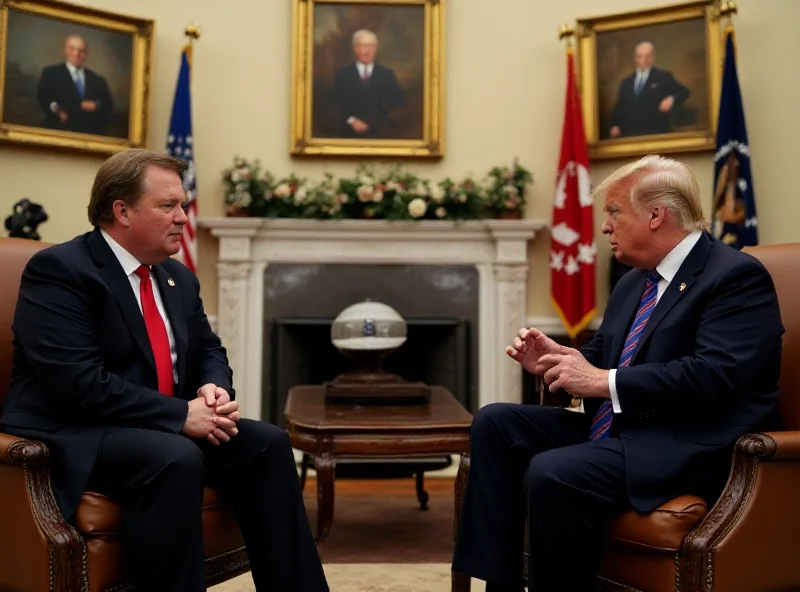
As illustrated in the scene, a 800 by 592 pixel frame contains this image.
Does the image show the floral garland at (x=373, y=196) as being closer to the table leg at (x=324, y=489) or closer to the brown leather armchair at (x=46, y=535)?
the table leg at (x=324, y=489)

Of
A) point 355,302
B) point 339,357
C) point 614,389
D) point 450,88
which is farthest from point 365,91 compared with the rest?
point 614,389

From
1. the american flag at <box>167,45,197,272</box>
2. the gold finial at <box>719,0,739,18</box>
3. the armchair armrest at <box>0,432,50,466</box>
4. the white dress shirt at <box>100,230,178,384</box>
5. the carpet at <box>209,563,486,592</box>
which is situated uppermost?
the gold finial at <box>719,0,739,18</box>

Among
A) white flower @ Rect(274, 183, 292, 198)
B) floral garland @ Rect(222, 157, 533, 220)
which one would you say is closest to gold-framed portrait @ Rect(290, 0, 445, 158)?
floral garland @ Rect(222, 157, 533, 220)

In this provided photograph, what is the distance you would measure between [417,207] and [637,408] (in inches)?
173

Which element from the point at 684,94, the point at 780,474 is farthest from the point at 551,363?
the point at 684,94

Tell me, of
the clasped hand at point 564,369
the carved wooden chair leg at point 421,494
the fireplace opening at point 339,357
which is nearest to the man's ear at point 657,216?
the clasped hand at point 564,369

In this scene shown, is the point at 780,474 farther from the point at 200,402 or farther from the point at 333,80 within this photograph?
the point at 333,80

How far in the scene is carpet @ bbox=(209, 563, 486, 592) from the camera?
369 cm

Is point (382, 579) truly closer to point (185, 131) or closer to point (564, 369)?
point (564, 369)

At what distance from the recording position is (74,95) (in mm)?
6910

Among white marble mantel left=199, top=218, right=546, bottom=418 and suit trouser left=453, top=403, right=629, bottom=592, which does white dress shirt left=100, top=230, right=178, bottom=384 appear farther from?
white marble mantel left=199, top=218, right=546, bottom=418

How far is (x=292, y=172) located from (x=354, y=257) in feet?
2.98

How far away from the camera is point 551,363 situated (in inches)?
115

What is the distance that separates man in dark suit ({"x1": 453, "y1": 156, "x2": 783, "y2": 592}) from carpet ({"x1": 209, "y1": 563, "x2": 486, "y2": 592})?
0.95m
